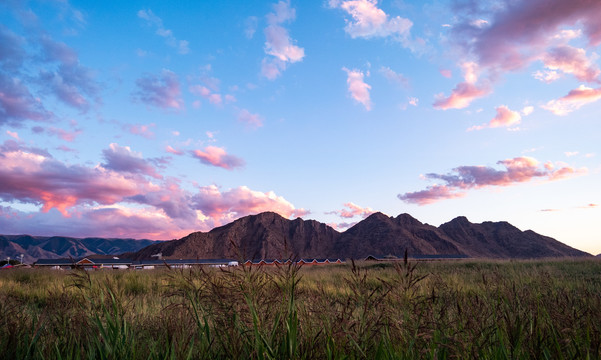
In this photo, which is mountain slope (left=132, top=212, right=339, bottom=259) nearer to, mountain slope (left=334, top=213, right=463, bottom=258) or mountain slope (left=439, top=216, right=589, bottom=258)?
mountain slope (left=334, top=213, right=463, bottom=258)

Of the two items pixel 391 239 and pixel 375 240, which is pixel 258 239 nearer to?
pixel 375 240

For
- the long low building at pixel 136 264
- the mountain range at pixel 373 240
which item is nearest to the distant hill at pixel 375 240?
the mountain range at pixel 373 240

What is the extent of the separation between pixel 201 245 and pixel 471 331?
6465 inches

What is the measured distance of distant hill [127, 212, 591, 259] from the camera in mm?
147500

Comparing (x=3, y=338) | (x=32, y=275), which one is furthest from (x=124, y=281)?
(x=3, y=338)

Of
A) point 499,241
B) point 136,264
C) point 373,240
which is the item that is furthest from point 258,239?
point 499,241

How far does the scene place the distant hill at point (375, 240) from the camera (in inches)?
5807

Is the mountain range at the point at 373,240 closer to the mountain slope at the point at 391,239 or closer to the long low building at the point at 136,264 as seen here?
the mountain slope at the point at 391,239

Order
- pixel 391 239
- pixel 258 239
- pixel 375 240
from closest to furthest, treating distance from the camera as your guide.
A: pixel 391 239, pixel 375 240, pixel 258 239

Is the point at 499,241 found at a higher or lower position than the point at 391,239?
higher

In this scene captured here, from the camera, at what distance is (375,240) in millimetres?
150875

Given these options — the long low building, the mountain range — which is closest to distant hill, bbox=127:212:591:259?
the mountain range

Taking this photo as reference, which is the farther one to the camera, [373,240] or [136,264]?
[373,240]

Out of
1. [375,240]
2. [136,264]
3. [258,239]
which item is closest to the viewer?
[136,264]
